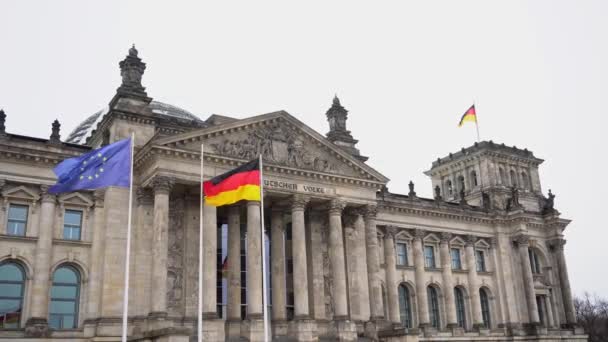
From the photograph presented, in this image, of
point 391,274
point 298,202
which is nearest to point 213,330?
point 298,202

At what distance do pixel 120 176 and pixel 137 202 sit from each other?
13669 mm

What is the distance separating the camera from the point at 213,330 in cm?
3616

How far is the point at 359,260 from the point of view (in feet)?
143

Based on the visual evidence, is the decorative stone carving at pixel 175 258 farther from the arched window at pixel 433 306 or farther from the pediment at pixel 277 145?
the arched window at pixel 433 306

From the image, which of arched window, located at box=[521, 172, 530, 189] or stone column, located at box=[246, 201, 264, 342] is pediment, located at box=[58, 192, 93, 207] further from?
arched window, located at box=[521, 172, 530, 189]

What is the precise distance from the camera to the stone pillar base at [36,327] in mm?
34031

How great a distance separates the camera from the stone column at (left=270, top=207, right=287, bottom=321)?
41.2m

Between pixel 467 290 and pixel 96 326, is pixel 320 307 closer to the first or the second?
pixel 96 326

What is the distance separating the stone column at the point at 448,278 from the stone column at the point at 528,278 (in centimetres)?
776

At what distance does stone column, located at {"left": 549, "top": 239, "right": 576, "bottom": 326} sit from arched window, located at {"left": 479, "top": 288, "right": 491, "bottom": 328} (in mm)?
8337

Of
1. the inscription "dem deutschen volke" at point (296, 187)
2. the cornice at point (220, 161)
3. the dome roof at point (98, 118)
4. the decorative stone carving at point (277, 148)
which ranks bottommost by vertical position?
the inscription "dem deutschen volke" at point (296, 187)

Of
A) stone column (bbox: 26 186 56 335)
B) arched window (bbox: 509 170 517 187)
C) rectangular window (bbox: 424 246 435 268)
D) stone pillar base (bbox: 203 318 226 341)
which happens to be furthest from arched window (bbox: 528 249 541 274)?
stone column (bbox: 26 186 56 335)

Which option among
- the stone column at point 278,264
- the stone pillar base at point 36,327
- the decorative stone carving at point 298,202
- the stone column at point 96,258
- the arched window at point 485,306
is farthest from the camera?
the arched window at point 485,306

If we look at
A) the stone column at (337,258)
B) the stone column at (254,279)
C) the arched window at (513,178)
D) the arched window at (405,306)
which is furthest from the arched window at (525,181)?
the stone column at (254,279)
